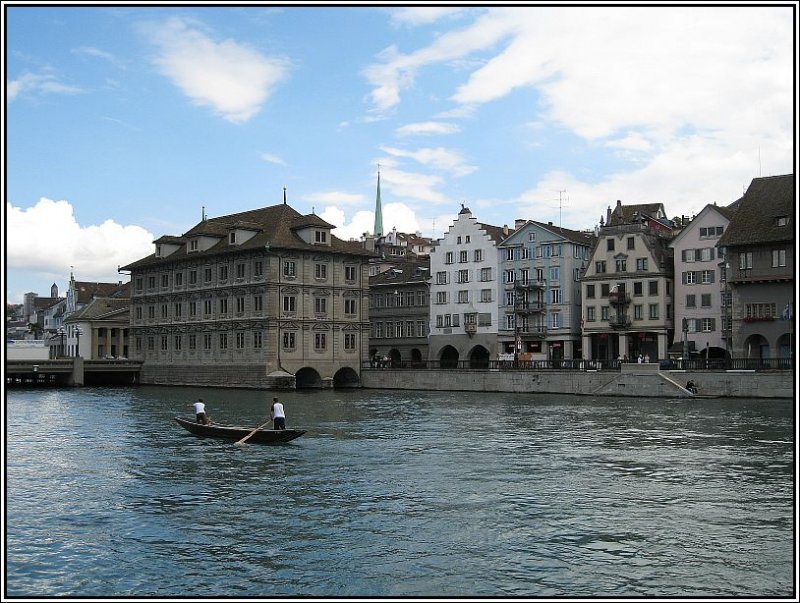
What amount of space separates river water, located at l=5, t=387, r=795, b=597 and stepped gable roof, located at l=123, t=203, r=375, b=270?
155ft

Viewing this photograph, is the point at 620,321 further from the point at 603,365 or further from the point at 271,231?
the point at 271,231

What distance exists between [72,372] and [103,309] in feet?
122

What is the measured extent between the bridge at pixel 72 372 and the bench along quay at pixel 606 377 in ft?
95.5

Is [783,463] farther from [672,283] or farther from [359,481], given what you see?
[672,283]

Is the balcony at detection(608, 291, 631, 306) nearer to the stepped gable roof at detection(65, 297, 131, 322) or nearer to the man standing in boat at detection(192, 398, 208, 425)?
the man standing in boat at detection(192, 398, 208, 425)

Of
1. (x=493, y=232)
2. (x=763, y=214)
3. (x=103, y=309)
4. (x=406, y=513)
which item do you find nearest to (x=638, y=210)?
(x=493, y=232)

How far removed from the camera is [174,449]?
34500 mm

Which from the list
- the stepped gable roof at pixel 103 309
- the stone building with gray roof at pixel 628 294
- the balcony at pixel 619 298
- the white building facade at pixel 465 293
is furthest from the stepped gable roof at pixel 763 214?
the stepped gable roof at pixel 103 309

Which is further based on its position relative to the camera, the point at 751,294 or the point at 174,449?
the point at 751,294

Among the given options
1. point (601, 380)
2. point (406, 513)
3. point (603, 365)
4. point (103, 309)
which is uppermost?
point (103, 309)

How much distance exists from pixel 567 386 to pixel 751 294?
54.6 ft

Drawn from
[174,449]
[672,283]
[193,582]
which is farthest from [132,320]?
[193,582]

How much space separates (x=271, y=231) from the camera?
89.2 meters

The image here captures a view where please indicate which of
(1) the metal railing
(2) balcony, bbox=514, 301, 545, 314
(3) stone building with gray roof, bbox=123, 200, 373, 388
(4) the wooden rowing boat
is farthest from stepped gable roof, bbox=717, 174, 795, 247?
(4) the wooden rowing boat
